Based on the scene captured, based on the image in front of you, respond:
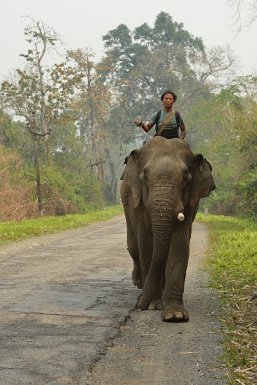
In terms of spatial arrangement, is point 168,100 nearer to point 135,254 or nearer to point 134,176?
point 134,176

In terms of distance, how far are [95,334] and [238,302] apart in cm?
283

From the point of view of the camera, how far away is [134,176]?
7.41 meters

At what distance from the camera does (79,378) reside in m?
4.51

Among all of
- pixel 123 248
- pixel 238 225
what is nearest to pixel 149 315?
pixel 123 248

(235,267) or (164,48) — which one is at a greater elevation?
(164,48)

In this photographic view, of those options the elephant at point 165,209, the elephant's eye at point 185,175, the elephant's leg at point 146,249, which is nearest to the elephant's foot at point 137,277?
the elephant at point 165,209

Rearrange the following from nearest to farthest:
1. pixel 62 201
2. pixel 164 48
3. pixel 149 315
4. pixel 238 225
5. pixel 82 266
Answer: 1. pixel 149 315
2. pixel 82 266
3. pixel 238 225
4. pixel 62 201
5. pixel 164 48

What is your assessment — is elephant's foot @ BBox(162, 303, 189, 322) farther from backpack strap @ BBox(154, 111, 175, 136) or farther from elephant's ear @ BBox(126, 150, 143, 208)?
backpack strap @ BBox(154, 111, 175, 136)

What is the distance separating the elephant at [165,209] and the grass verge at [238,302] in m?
0.71

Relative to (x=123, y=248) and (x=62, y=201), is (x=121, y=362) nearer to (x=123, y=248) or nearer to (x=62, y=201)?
(x=123, y=248)

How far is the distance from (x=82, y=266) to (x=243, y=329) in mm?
5434

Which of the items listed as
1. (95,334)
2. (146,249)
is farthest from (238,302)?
(95,334)

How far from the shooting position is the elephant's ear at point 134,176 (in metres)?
7.27

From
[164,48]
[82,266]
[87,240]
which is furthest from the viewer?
[164,48]
